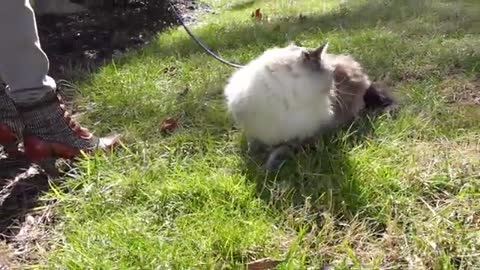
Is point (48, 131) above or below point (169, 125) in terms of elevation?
above

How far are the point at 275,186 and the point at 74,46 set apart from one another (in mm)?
2715

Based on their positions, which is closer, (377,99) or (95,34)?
(377,99)

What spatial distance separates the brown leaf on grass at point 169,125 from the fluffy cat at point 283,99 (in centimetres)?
31

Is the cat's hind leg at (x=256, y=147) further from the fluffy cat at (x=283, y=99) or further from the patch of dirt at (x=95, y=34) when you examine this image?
the patch of dirt at (x=95, y=34)

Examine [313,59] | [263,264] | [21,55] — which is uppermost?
[21,55]

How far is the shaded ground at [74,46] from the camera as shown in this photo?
2105 millimetres

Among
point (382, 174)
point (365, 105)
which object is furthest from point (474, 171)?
point (365, 105)

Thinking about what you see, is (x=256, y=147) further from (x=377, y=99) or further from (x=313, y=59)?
(x=377, y=99)

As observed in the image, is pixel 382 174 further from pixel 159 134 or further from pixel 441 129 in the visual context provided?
pixel 159 134

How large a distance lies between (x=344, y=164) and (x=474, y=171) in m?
0.43

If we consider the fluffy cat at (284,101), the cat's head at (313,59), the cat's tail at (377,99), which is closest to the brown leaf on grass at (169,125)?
the fluffy cat at (284,101)

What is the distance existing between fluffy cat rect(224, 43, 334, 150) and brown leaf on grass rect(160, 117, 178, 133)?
12.3 inches

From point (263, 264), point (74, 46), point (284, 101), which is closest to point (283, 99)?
point (284, 101)

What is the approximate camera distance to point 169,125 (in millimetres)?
2604
